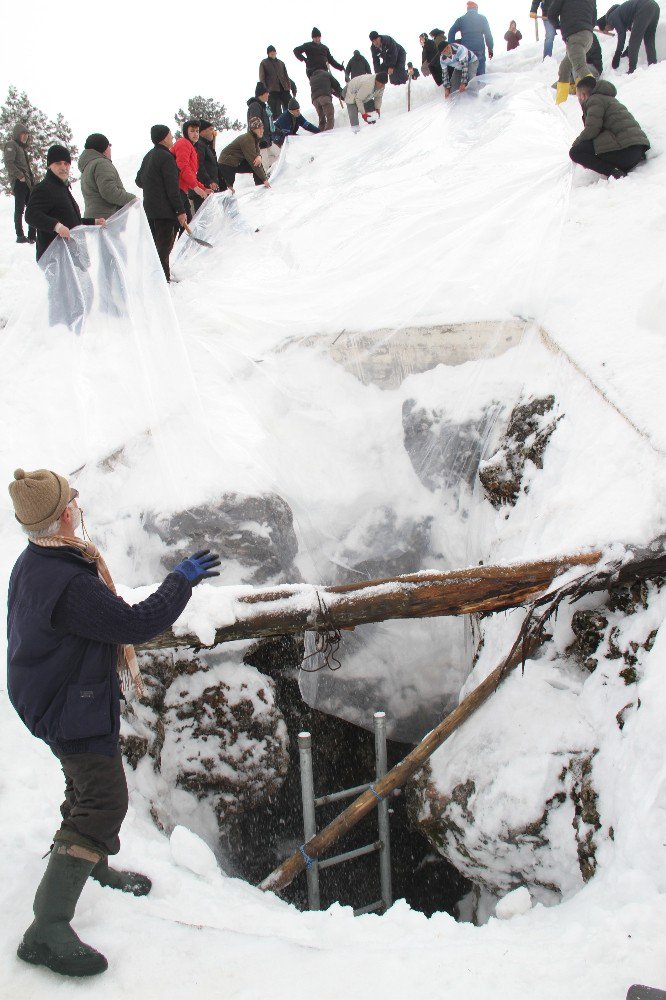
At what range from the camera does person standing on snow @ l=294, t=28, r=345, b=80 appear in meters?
10.8

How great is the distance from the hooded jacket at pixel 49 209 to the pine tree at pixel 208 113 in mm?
20132

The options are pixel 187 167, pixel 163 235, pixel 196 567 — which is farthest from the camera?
pixel 187 167

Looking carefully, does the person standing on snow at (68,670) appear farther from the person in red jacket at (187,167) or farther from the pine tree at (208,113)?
the pine tree at (208,113)

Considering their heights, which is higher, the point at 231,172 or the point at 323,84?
the point at 323,84

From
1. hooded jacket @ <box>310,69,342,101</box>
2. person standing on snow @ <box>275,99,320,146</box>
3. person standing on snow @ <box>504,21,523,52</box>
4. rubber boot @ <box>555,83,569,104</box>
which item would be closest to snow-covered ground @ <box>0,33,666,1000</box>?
rubber boot @ <box>555,83,569,104</box>

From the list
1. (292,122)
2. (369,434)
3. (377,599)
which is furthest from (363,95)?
(377,599)

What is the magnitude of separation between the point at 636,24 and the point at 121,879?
35.0ft

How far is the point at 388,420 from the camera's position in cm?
484

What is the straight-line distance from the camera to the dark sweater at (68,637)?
2018 mm

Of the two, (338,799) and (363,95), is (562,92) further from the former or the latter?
(338,799)

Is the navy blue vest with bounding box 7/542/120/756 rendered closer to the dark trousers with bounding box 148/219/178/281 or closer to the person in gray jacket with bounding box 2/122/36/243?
the dark trousers with bounding box 148/219/178/281

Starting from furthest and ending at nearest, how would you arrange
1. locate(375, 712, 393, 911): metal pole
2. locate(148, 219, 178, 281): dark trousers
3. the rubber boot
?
the rubber boot → locate(148, 219, 178, 281): dark trousers → locate(375, 712, 393, 911): metal pole

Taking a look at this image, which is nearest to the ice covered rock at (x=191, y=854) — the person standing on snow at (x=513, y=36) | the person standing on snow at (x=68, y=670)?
the person standing on snow at (x=68, y=670)

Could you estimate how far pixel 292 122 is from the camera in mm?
11508
